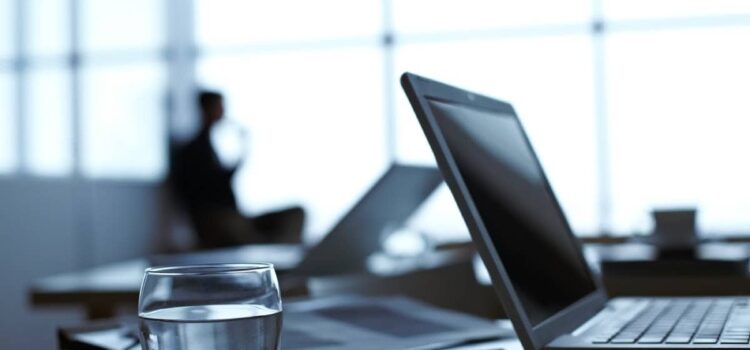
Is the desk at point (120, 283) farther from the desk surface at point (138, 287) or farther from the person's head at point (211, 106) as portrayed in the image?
the person's head at point (211, 106)

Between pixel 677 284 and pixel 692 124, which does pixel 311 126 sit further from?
pixel 677 284

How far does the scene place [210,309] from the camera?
25.7 inches

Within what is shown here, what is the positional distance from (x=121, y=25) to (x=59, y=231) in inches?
59.0

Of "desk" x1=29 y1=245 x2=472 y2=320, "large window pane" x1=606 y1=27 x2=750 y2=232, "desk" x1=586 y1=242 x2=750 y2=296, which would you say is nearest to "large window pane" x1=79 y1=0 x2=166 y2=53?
"large window pane" x1=606 y1=27 x2=750 y2=232

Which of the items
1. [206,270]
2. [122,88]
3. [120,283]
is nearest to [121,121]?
[122,88]

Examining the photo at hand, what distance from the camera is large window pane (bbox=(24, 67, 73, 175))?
5.17m

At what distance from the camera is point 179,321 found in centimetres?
63

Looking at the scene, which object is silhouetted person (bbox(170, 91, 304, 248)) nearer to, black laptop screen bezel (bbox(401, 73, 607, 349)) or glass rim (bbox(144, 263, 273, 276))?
black laptop screen bezel (bbox(401, 73, 607, 349))

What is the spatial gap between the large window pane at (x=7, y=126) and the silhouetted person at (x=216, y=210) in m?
0.86

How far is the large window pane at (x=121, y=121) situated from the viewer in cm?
597

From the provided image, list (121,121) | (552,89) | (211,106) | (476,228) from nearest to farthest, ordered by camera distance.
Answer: (476,228) < (552,89) < (211,106) < (121,121)

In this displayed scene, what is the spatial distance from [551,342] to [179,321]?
0.35m

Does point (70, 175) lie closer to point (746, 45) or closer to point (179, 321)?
point (746, 45)

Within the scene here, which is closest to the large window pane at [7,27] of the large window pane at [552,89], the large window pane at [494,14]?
the large window pane at [552,89]
